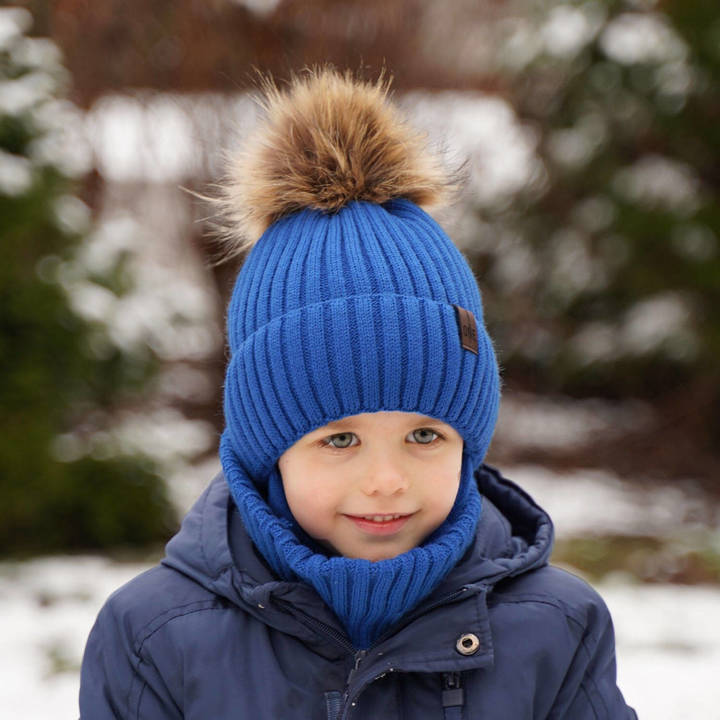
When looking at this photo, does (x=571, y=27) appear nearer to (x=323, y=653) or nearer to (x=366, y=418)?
(x=366, y=418)

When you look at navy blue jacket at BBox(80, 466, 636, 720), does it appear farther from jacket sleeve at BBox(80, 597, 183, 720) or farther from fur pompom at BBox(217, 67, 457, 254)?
fur pompom at BBox(217, 67, 457, 254)

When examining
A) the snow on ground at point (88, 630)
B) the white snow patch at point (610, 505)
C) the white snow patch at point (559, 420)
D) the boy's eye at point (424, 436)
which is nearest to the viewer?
the boy's eye at point (424, 436)

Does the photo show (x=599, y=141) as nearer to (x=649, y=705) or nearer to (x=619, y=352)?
(x=619, y=352)

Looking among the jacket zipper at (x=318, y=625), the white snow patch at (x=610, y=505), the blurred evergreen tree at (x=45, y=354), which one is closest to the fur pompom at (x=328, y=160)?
the jacket zipper at (x=318, y=625)

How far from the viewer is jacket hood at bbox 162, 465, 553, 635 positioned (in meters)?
1.59

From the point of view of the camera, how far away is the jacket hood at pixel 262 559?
1591 mm

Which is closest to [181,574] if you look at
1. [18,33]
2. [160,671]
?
[160,671]

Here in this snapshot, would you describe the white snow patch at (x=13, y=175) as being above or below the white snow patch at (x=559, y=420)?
above

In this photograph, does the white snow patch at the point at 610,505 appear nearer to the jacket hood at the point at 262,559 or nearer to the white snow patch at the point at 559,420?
the white snow patch at the point at 559,420

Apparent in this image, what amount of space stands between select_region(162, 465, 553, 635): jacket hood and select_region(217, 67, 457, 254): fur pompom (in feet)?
1.71

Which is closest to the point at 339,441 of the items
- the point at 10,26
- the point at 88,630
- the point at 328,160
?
the point at 328,160

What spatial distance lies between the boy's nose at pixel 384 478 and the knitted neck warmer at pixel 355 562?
Answer: 0.11 meters

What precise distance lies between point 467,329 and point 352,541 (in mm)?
398

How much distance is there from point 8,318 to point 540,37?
12.2 ft
